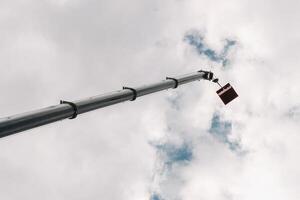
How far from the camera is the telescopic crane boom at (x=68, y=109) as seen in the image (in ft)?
56.6

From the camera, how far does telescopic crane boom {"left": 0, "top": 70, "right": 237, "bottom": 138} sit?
17266mm

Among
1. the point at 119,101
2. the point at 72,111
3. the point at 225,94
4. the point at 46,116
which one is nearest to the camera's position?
the point at 46,116

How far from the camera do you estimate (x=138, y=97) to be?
2789cm

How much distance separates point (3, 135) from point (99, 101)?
23.6 ft

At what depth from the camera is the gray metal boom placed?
679 inches

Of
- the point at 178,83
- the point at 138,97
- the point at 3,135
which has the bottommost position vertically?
the point at 3,135

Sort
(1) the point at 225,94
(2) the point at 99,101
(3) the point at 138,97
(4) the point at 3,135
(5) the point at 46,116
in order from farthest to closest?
(1) the point at 225,94 < (3) the point at 138,97 < (2) the point at 99,101 < (5) the point at 46,116 < (4) the point at 3,135

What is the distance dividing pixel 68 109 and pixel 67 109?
0.28 ft

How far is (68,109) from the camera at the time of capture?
20.9 meters

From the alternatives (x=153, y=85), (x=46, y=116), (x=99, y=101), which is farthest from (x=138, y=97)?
(x=46, y=116)

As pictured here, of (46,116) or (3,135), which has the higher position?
(46,116)

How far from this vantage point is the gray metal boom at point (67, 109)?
1725cm

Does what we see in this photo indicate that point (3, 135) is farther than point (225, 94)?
No

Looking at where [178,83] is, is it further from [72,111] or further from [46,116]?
[46,116]
